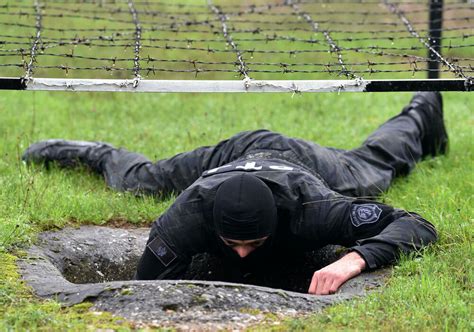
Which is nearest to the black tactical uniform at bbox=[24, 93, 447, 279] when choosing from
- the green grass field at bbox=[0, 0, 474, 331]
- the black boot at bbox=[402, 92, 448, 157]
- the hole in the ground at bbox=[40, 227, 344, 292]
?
the green grass field at bbox=[0, 0, 474, 331]

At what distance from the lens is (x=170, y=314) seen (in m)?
4.86

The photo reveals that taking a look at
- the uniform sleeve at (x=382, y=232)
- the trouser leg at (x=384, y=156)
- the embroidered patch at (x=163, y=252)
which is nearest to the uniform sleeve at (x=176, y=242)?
the embroidered patch at (x=163, y=252)

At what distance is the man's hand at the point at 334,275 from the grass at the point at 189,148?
0.78ft

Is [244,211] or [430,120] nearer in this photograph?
[244,211]

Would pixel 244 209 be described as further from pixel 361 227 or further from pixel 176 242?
pixel 361 227

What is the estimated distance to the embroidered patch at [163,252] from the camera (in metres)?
5.73


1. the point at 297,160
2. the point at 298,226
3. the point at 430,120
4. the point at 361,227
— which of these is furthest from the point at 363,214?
the point at 430,120

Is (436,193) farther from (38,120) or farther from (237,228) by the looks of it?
(38,120)

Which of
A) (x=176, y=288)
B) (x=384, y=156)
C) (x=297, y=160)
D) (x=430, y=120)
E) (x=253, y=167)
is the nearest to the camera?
(x=176, y=288)

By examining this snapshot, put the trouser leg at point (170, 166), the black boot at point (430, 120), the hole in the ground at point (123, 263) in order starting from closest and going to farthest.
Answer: the hole in the ground at point (123, 263) → the trouser leg at point (170, 166) → the black boot at point (430, 120)

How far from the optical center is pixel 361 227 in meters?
5.70

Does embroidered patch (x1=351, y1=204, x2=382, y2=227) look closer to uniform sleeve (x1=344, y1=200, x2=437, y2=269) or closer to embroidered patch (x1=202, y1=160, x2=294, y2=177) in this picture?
uniform sleeve (x1=344, y1=200, x2=437, y2=269)

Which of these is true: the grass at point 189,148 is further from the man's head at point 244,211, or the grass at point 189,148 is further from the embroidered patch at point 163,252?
the embroidered patch at point 163,252

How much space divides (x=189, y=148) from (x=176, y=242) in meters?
3.52
